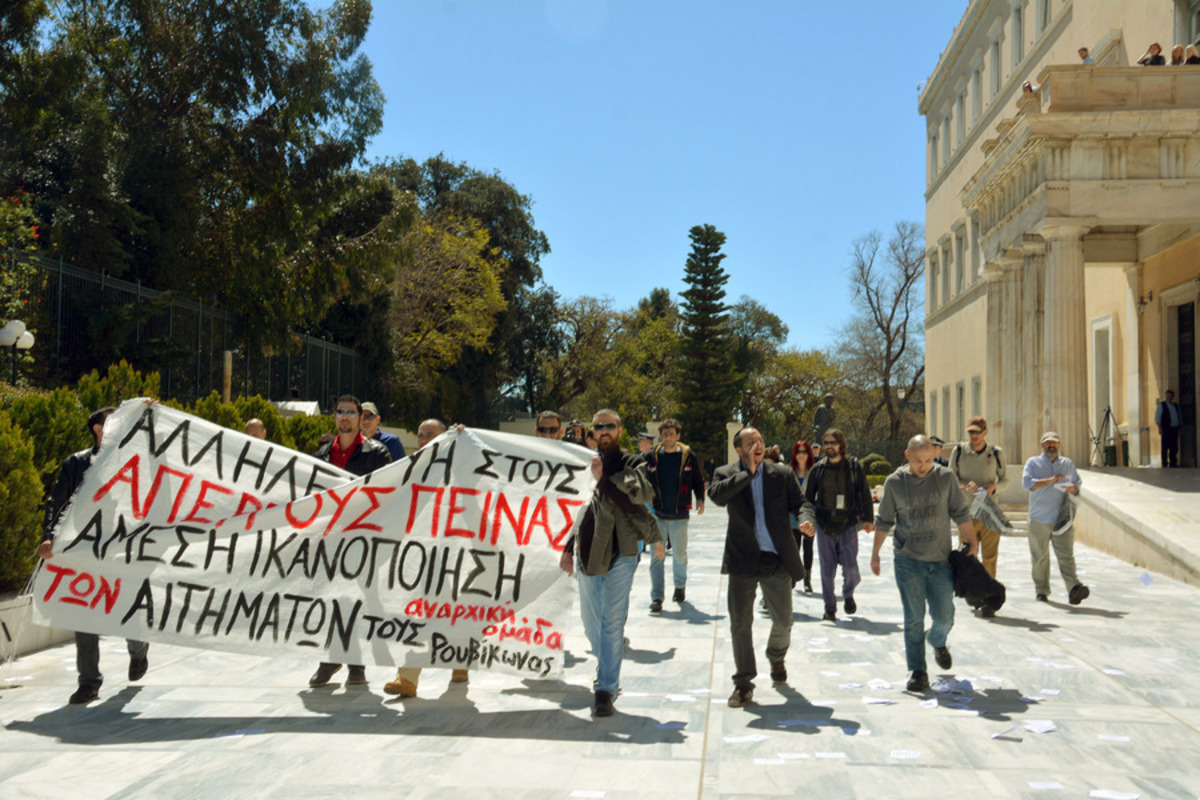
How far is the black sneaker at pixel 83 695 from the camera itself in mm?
7105

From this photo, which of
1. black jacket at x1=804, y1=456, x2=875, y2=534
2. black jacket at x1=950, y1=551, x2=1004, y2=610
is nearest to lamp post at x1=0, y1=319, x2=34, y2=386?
black jacket at x1=804, y1=456, x2=875, y2=534

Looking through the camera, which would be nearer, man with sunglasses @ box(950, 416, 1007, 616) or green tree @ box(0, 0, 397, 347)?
man with sunglasses @ box(950, 416, 1007, 616)

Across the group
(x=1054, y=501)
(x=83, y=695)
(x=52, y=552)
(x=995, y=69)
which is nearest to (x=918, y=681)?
(x=1054, y=501)

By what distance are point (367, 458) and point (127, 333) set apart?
50.3 feet

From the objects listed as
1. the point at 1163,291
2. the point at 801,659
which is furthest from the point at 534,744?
the point at 1163,291

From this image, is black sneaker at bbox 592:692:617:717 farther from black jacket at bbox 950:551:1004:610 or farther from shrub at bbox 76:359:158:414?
shrub at bbox 76:359:158:414

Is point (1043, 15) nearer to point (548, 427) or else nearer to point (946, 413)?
point (946, 413)

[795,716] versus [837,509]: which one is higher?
[837,509]

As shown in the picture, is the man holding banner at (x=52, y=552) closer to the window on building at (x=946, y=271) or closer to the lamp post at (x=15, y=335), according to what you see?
the lamp post at (x=15, y=335)

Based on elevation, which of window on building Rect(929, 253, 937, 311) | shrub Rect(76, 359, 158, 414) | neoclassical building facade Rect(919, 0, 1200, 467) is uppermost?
window on building Rect(929, 253, 937, 311)

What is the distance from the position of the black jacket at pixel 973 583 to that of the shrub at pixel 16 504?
7.53 meters

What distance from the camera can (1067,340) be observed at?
70.9ft

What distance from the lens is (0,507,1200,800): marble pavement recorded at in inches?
211

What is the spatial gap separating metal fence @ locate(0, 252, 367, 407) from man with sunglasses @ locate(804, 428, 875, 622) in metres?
9.85
